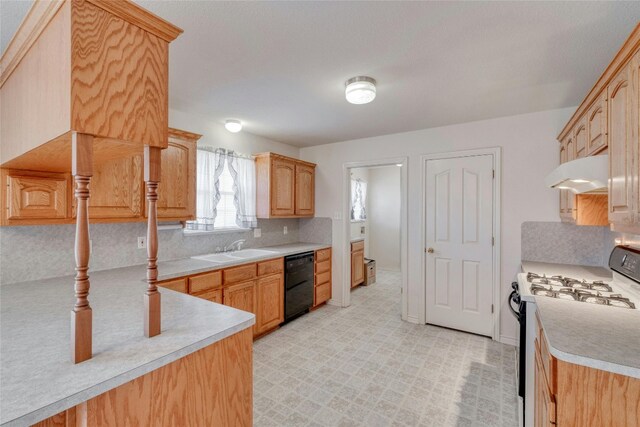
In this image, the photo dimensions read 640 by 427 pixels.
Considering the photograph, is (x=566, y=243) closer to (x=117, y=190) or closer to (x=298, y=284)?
(x=298, y=284)

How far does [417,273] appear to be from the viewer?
361 centimetres

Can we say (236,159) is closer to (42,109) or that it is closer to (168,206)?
(168,206)

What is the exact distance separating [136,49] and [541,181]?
3.48 meters

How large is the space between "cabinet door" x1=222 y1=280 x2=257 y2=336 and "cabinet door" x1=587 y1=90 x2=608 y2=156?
2.95 m

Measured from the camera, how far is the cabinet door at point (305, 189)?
413cm

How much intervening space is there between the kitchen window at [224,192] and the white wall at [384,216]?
3.64m

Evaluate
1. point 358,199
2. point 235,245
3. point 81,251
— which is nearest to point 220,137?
point 235,245

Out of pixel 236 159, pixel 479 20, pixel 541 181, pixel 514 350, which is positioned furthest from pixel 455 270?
pixel 236 159

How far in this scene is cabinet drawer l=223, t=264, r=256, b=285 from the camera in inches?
109

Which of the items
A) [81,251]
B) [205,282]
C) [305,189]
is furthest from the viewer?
[305,189]

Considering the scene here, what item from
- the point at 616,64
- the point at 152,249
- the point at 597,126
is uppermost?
the point at 616,64

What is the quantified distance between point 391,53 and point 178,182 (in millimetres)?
2082

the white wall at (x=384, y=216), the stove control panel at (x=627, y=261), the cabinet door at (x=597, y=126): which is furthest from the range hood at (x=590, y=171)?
the white wall at (x=384, y=216)

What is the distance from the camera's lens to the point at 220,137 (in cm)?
340
